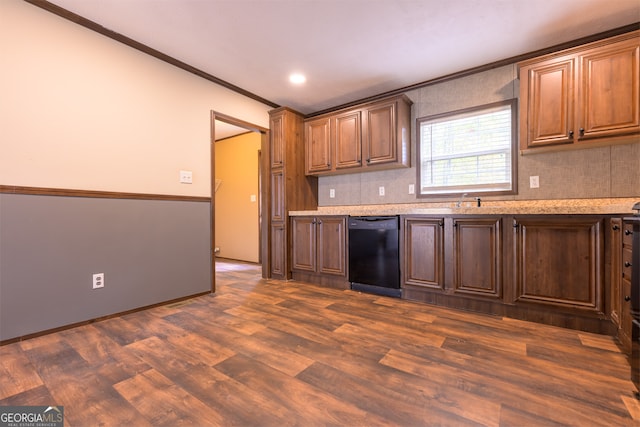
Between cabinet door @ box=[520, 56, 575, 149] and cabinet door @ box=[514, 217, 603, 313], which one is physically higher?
cabinet door @ box=[520, 56, 575, 149]

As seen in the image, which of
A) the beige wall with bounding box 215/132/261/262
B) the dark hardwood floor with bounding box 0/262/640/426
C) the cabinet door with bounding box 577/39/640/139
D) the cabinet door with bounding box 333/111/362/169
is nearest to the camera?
the dark hardwood floor with bounding box 0/262/640/426

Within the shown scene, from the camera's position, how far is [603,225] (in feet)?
6.40

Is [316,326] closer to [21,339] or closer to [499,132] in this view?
[21,339]

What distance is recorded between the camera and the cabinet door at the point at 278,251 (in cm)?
371

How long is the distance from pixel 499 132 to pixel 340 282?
2334 millimetres

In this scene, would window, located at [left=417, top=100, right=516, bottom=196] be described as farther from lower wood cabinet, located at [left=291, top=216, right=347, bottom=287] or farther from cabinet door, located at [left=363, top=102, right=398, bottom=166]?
lower wood cabinet, located at [left=291, top=216, right=347, bottom=287]

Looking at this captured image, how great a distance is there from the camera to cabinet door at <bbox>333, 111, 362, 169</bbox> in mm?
3416

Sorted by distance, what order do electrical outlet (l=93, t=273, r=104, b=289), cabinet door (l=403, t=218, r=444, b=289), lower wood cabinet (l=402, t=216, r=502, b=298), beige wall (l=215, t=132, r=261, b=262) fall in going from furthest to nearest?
1. beige wall (l=215, t=132, r=261, b=262)
2. cabinet door (l=403, t=218, r=444, b=289)
3. lower wood cabinet (l=402, t=216, r=502, b=298)
4. electrical outlet (l=93, t=273, r=104, b=289)

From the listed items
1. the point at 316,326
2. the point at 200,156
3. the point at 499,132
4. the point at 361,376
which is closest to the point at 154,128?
the point at 200,156

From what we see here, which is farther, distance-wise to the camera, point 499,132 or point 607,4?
point 499,132

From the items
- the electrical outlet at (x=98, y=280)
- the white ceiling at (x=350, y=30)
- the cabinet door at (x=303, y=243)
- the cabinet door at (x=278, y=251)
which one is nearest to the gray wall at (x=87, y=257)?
the electrical outlet at (x=98, y=280)

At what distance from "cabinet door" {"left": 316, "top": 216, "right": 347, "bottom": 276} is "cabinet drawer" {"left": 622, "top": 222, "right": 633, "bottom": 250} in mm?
2200

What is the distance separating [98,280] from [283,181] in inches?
86.0

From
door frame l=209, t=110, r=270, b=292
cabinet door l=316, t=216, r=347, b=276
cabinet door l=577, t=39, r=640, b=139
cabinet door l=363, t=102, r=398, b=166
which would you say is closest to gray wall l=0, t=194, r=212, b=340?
door frame l=209, t=110, r=270, b=292
